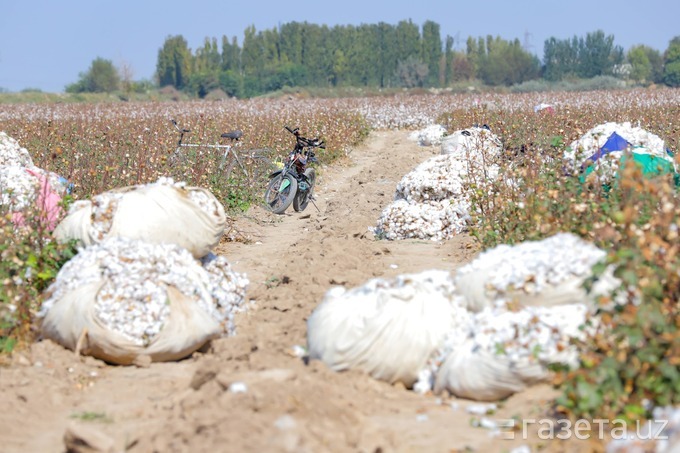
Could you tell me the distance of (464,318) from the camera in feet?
17.3

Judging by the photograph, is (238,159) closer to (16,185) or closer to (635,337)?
(16,185)

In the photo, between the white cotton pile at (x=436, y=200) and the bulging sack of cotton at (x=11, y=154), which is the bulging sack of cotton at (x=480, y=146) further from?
the bulging sack of cotton at (x=11, y=154)

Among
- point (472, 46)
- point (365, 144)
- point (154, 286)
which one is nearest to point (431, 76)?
point (472, 46)

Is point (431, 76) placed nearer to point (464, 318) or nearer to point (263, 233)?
point (263, 233)

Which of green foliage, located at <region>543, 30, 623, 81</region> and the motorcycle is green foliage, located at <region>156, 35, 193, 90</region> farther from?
the motorcycle

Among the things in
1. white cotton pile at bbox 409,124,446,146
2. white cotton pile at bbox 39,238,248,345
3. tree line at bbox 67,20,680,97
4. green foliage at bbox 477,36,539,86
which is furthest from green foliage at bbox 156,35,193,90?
white cotton pile at bbox 39,238,248,345

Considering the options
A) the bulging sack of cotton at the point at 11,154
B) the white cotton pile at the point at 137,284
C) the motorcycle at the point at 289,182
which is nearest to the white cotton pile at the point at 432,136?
the motorcycle at the point at 289,182

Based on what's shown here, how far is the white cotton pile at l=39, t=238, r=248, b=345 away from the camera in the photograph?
5.82m

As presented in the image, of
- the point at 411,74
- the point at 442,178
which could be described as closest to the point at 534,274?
the point at 442,178

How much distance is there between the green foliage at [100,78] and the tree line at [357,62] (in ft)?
0.31

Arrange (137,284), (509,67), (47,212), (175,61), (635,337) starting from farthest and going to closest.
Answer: (175,61), (509,67), (47,212), (137,284), (635,337)

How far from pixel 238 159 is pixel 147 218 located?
7087 mm

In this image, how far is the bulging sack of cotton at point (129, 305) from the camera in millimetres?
A: 5816

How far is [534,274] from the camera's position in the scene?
5074 millimetres
